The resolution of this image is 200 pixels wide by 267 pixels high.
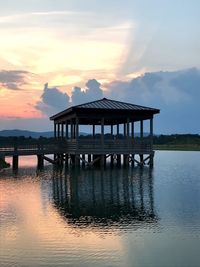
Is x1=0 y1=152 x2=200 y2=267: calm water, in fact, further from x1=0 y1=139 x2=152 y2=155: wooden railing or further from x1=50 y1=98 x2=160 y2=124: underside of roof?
x1=0 y1=139 x2=152 y2=155: wooden railing

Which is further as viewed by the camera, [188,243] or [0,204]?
[0,204]

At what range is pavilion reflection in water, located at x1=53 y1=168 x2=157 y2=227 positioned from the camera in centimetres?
1778

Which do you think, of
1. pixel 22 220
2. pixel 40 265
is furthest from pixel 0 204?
pixel 40 265

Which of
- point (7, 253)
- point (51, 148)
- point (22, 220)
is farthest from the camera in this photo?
point (51, 148)

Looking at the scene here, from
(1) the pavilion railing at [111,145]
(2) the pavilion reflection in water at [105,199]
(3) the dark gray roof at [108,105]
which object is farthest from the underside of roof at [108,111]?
(2) the pavilion reflection in water at [105,199]

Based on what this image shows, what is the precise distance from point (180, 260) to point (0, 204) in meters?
10.7

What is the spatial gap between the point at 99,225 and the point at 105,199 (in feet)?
20.4

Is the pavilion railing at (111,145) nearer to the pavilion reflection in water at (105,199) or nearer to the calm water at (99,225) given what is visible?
the pavilion reflection in water at (105,199)

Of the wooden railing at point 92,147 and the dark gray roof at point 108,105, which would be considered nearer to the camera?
the dark gray roof at point 108,105

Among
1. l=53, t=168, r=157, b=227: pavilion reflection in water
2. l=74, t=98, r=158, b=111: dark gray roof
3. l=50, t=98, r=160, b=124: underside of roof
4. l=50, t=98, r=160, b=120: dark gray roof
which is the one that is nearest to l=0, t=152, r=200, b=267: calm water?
l=53, t=168, r=157, b=227: pavilion reflection in water

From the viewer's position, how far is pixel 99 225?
54.2 feet

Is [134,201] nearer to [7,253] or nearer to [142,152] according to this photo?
[7,253]

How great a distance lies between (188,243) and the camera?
1406cm

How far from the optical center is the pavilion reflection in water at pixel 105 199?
1778 cm
